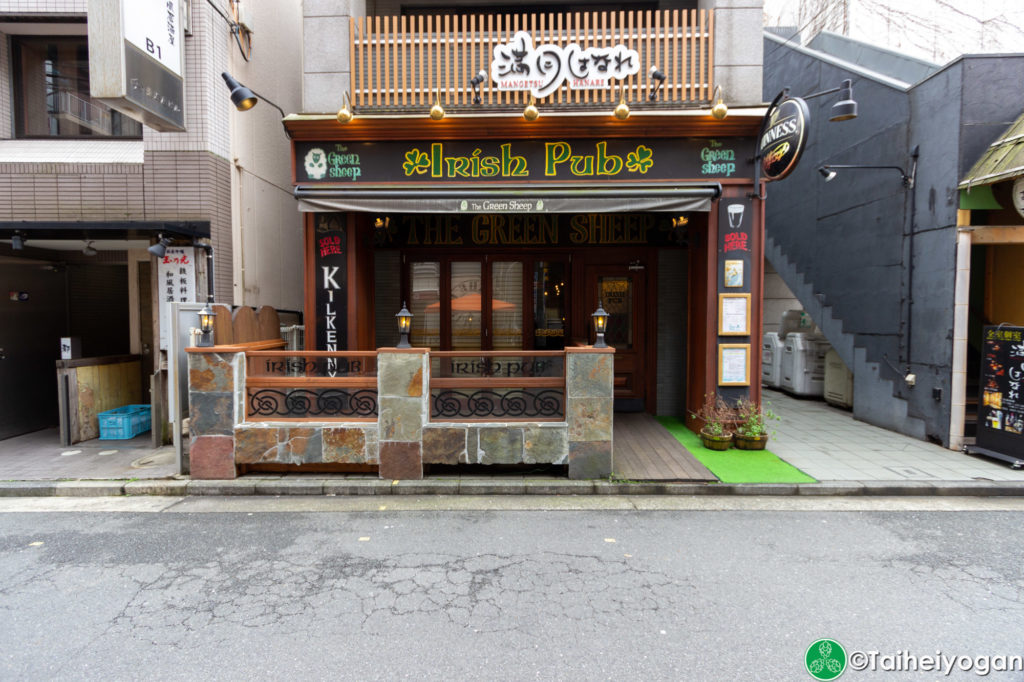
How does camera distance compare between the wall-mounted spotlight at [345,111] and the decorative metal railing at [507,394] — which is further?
the wall-mounted spotlight at [345,111]

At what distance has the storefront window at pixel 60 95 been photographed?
25.5ft

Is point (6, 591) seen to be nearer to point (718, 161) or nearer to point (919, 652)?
point (919, 652)

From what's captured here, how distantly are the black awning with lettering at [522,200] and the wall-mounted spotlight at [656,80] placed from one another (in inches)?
52.0

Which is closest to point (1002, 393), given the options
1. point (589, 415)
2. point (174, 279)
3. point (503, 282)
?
point (589, 415)

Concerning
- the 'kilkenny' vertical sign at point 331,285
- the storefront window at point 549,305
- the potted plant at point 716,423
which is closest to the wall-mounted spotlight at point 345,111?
the 'kilkenny' vertical sign at point 331,285

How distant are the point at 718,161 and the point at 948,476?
196 inches

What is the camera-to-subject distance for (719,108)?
22.0ft

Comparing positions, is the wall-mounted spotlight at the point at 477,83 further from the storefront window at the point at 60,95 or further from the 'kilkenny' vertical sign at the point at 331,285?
the storefront window at the point at 60,95

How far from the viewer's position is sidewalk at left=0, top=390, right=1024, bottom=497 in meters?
5.72

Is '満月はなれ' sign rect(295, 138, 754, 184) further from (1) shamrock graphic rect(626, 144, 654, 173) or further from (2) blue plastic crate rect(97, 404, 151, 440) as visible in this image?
(2) blue plastic crate rect(97, 404, 151, 440)

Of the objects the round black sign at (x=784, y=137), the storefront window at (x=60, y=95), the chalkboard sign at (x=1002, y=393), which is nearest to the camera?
the round black sign at (x=784, y=137)

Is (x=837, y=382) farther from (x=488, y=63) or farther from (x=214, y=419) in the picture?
(x=214, y=419)

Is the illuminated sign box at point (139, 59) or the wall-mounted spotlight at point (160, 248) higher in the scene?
the illuminated sign box at point (139, 59)

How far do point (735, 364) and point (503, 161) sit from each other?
4.55 meters
